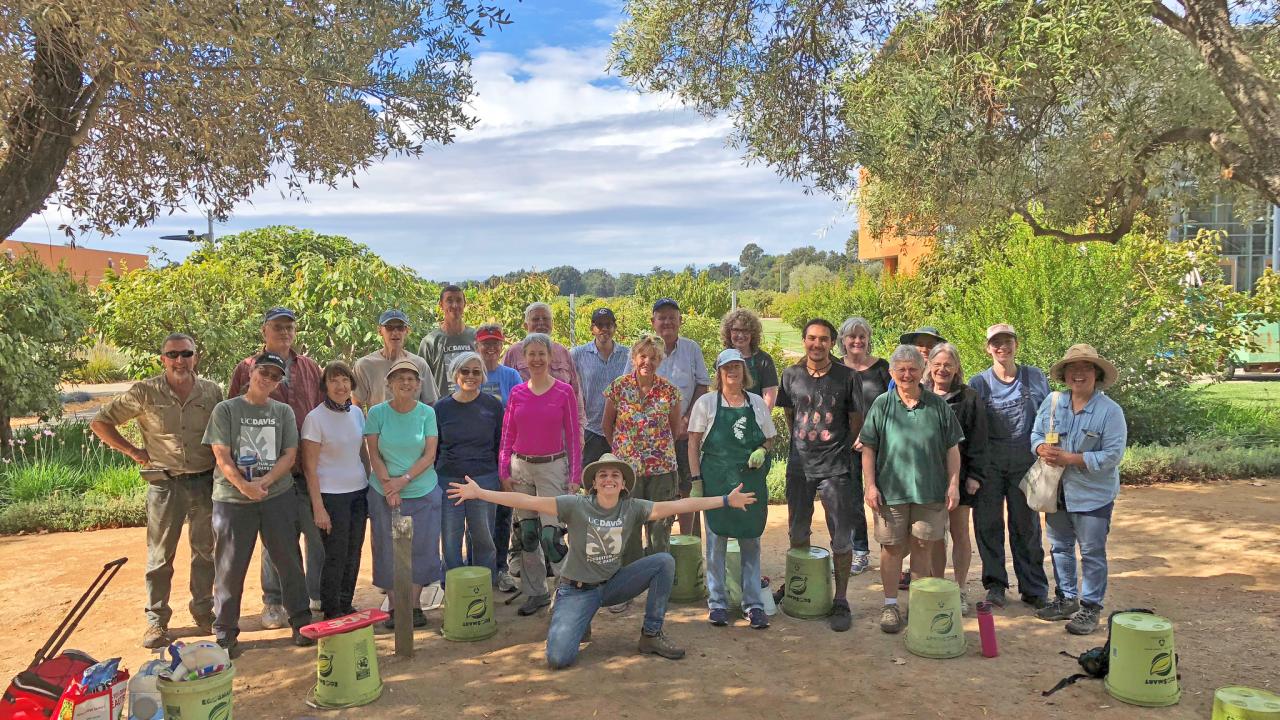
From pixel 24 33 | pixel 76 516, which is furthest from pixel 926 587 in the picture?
pixel 76 516

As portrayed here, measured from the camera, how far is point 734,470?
5.70 metres

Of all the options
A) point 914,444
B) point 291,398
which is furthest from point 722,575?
point 291,398

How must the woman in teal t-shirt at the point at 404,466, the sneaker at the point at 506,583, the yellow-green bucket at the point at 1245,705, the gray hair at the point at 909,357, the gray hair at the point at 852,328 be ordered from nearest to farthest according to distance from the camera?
the yellow-green bucket at the point at 1245,705 → the gray hair at the point at 909,357 → the woman in teal t-shirt at the point at 404,466 → the gray hair at the point at 852,328 → the sneaker at the point at 506,583

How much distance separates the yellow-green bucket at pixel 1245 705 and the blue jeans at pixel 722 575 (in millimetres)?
2615

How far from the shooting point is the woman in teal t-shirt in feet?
18.3

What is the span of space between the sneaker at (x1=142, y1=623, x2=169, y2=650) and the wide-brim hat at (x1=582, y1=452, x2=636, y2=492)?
2879 mm

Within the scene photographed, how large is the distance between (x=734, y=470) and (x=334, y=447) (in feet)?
8.53

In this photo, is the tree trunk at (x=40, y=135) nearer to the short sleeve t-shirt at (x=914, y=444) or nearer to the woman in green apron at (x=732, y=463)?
the woman in green apron at (x=732, y=463)

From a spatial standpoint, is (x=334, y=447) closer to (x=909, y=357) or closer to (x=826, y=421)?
(x=826, y=421)

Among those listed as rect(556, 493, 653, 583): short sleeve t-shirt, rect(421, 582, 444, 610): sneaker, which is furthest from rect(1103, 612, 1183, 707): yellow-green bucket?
rect(421, 582, 444, 610): sneaker

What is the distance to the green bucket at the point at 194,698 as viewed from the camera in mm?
4008

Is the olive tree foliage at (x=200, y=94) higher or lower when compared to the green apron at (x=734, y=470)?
higher

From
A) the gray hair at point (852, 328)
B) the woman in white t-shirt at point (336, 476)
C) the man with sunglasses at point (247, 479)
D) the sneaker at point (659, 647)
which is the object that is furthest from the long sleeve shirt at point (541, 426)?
the gray hair at point (852, 328)

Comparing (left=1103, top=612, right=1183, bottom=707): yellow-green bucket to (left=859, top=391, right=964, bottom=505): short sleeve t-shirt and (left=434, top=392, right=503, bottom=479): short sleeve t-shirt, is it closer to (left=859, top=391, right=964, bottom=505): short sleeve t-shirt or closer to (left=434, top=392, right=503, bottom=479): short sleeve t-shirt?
(left=859, top=391, right=964, bottom=505): short sleeve t-shirt
